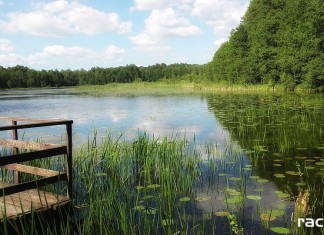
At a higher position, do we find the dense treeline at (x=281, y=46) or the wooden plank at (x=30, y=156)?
the dense treeline at (x=281, y=46)

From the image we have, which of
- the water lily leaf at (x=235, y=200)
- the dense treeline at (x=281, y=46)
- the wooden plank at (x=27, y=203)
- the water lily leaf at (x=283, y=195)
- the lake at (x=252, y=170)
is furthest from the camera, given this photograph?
the dense treeline at (x=281, y=46)

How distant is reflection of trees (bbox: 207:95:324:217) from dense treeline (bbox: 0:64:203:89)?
115 m

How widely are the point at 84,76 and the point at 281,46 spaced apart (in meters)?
138

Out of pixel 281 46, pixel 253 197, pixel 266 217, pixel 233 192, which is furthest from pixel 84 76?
pixel 266 217

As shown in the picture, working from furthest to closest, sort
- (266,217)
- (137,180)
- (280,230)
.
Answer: (137,180) < (266,217) < (280,230)

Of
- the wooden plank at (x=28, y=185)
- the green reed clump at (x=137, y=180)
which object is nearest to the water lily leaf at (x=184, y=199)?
the green reed clump at (x=137, y=180)

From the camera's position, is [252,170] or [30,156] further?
[252,170]

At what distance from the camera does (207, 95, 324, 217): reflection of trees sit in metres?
8.14

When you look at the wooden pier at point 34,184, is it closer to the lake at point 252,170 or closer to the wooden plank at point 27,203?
the wooden plank at point 27,203

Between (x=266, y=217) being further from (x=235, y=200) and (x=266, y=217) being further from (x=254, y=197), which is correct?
(x=254, y=197)

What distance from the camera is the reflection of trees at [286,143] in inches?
320

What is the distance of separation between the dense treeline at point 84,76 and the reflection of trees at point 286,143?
4538 inches

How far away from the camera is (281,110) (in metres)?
21.6

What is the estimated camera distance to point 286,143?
11.7 metres
